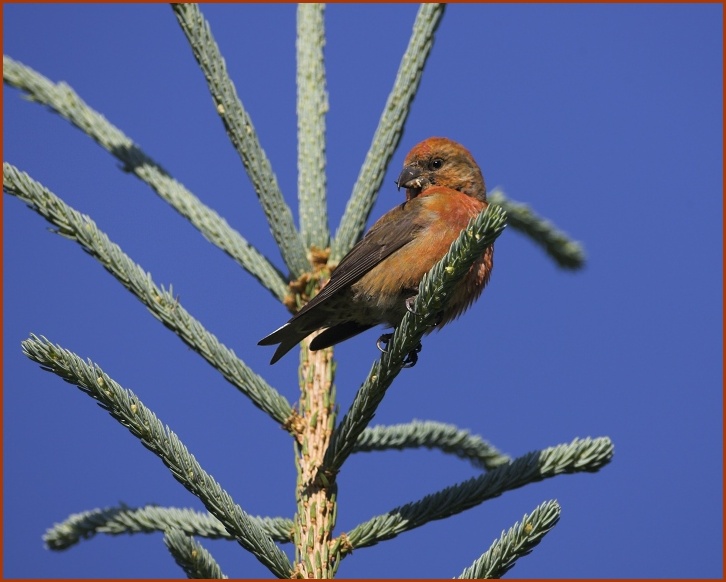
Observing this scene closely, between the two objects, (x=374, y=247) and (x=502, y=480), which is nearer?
(x=502, y=480)

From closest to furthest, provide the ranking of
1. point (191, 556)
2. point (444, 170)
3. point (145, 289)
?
point (191, 556)
point (145, 289)
point (444, 170)

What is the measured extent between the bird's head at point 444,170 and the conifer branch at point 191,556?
104 inches

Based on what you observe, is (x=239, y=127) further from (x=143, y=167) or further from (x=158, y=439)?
(x=158, y=439)

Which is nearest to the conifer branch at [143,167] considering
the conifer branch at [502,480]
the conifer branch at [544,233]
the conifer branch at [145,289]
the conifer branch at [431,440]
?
the conifer branch at [145,289]

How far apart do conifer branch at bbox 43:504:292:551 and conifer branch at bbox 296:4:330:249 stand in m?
Result: 1.16

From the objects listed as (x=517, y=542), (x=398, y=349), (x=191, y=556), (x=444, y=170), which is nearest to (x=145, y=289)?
(x=398, y=349)

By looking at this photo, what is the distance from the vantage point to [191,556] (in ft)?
6.44

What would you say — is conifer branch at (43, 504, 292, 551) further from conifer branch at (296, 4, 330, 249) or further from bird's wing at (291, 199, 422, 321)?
conifer branch at (296, 4, 330, 249)

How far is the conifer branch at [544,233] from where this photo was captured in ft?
12.9

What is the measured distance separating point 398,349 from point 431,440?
2.63 feet

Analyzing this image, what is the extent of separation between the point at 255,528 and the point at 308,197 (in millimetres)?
1492

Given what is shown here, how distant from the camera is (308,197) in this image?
3.26m

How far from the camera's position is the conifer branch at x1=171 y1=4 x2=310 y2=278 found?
9.89 feet

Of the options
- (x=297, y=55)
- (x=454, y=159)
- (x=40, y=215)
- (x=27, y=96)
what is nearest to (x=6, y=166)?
(x=40, y=215)
